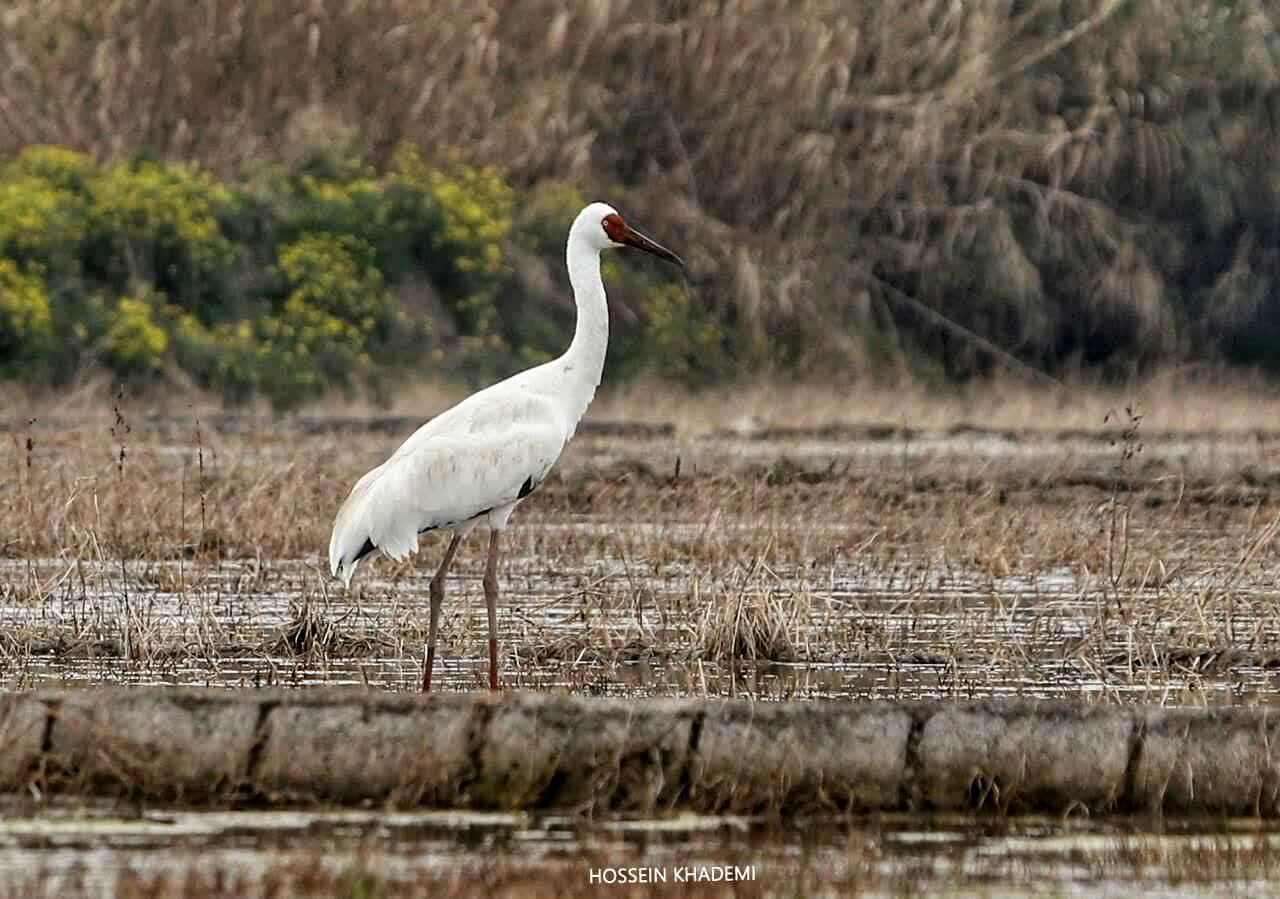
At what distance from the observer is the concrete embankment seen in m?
7.07

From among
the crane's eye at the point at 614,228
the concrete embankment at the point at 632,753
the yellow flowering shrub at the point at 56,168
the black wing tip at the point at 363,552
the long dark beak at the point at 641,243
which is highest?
the yellow flowering shrub at the point at 56,168

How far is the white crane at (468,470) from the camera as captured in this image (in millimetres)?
9820

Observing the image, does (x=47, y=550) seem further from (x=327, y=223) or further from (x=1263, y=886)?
(x=327, y=223)

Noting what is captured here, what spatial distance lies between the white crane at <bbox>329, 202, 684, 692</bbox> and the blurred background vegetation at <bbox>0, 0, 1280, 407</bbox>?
18778mm

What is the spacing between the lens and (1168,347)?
33.3 m

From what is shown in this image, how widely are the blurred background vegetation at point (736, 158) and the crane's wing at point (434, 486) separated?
62.2 feet

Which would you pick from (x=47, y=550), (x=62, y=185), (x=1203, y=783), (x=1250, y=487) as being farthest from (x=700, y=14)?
(x=1203, y=783)

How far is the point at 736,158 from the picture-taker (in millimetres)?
33312

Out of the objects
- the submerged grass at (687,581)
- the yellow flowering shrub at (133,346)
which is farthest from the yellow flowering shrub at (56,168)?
the submerged grass at (687,581)

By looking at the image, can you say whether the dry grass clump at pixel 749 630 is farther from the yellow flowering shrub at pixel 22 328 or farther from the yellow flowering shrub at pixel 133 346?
the yellow flowering shrub at pixel 22 328

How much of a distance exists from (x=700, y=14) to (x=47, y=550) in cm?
2151

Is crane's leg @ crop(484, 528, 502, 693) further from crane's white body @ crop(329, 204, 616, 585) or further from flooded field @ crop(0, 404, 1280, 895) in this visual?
flooded field @ crop(0, 404, 1280, 895)

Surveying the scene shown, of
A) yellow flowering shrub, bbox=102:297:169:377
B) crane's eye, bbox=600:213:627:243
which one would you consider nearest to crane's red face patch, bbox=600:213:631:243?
crane's eye, bbox=600:213:627:243

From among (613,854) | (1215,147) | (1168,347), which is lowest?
(613,854)
